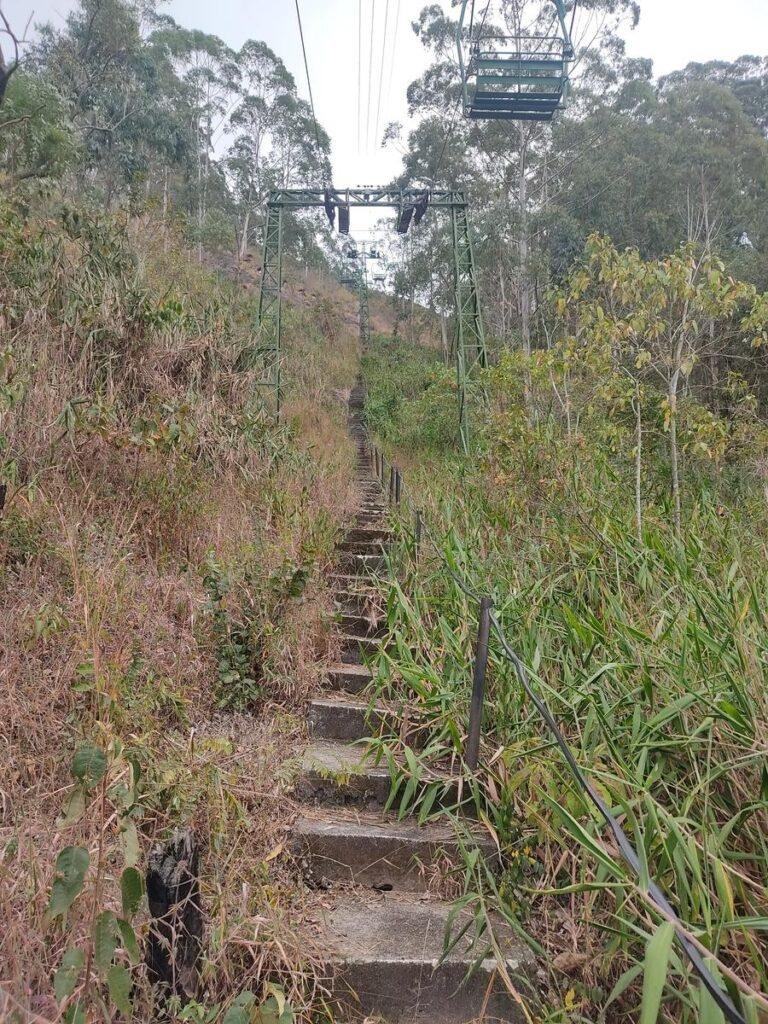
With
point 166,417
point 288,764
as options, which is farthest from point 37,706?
point 166,417

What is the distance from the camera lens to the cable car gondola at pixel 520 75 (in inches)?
567

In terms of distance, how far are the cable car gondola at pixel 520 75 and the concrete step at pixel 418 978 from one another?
15933 millimetres

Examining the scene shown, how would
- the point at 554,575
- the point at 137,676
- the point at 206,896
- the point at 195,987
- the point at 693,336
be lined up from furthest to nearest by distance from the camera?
1. the point at 693,336
2. the point at 554,575
3. the point at 137,676
4. the point at 206,896
5. the point at 195,987

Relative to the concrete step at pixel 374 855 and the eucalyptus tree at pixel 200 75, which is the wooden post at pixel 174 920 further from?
the eucalyptus tree at pixel 200 75

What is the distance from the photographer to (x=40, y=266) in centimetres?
608

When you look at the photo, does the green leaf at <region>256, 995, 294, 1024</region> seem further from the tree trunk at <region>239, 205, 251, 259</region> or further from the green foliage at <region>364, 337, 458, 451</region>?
the tree trunk at <region>239, 205, 251, 259</region>

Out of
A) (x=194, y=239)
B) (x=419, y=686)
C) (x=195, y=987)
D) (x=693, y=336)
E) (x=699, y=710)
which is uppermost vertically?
(x=194, y=239)

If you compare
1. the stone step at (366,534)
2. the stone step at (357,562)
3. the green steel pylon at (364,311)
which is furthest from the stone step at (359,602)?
the green steel pylon at (364,311)

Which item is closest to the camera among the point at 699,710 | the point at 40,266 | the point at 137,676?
the point at 699,710

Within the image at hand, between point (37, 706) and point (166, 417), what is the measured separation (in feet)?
9.55

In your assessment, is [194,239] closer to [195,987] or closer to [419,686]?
[419,686]

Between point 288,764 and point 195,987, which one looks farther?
point 288,764

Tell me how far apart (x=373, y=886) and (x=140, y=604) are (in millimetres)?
2036

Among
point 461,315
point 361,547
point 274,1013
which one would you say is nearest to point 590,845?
point 274,1013
